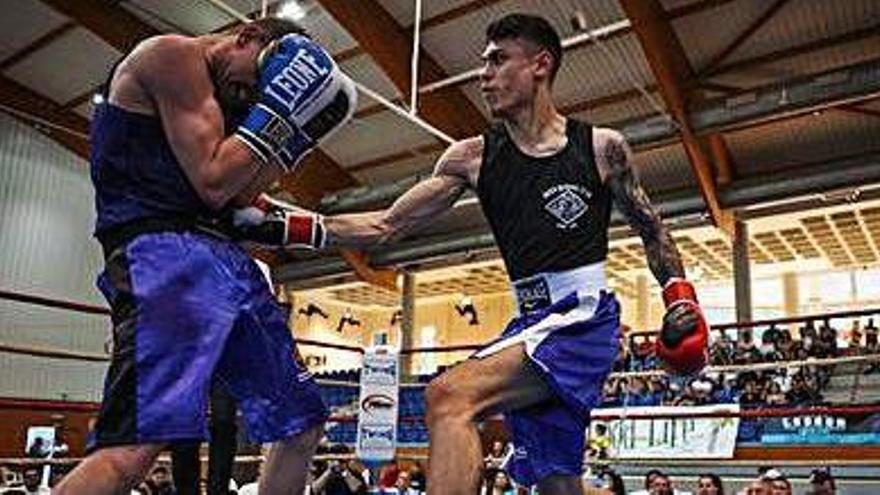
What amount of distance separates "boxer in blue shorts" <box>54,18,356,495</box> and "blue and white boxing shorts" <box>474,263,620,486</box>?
503mm

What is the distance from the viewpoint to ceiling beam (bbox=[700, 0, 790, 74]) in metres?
9.15

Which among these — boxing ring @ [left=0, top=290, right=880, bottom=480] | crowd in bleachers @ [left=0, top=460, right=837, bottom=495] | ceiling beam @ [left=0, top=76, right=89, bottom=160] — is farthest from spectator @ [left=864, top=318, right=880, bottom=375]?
ceiling beam @ [left=0, top=76, right=89, bottom=160]

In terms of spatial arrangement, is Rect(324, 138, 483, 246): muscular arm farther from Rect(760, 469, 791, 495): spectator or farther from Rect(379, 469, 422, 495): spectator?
Rect(379, 469, 422, 495): spectator

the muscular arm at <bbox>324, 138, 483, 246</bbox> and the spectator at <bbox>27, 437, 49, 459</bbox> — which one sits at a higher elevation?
the muscular arm at <bbox>324, 138, 483, 246</bbox>

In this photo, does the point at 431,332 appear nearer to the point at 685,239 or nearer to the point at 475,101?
the point at 685,239

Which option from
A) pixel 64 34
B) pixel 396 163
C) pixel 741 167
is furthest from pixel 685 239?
pixel 64 34

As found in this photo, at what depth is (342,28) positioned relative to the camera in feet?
32.8

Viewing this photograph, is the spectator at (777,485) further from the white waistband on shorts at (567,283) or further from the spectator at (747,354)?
the spectator at (747,354)

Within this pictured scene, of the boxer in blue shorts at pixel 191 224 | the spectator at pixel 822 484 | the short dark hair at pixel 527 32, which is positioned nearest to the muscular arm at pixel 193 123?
the boxer in blue shorts at pixel 191 224

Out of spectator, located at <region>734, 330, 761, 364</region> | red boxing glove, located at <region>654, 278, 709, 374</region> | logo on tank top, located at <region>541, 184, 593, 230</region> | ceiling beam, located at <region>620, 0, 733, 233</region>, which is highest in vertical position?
ceiling beam, located at <region>620, 0, 733, 233</region>

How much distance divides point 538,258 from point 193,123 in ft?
2.82

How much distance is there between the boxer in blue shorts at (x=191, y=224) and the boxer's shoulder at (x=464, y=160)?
0.47 meters

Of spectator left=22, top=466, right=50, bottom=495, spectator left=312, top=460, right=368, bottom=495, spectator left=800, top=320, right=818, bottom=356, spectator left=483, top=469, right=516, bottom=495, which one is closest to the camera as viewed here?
spectator left=312, top=460, right=368, bottom=495

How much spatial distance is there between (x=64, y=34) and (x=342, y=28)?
378 centimetres
